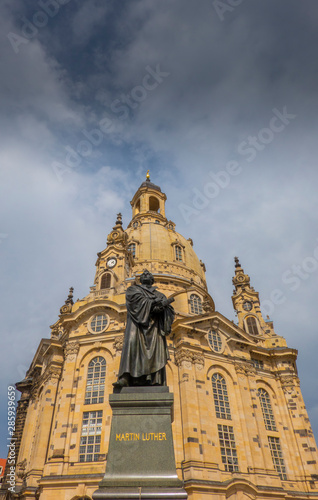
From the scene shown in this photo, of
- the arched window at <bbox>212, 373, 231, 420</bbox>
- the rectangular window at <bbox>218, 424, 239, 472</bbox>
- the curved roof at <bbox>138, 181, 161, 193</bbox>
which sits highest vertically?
the curved roof at <bbox>138, 181, 161, 193</bbox>

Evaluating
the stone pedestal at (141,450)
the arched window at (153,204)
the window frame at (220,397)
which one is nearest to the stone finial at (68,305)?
the window frame at (220,397)

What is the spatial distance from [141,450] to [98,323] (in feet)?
91.4

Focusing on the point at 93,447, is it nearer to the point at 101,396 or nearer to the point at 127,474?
the point at 101,396

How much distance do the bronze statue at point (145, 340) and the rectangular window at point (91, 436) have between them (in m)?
22.9

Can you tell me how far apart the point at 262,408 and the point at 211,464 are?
1033 cm

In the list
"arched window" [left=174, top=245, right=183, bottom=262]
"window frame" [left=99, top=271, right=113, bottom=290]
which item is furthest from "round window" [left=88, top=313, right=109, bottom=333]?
"arched window" [left=174, top=245, right=183, bottom=262]

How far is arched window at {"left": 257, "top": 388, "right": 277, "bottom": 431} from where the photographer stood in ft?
113

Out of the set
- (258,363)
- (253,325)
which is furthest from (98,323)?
(253,325)

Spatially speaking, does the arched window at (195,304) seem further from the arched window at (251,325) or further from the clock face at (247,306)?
the clock face at (247,306)

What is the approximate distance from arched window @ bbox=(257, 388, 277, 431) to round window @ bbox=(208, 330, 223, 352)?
650 cm

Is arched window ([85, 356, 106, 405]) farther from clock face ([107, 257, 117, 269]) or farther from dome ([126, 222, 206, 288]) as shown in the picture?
dome ([126, 222, 206, 288])

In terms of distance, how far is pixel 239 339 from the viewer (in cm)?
3703

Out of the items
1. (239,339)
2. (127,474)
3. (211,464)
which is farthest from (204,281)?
(127,474)

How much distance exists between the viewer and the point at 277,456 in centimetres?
3288
